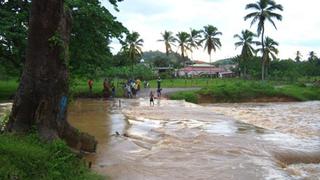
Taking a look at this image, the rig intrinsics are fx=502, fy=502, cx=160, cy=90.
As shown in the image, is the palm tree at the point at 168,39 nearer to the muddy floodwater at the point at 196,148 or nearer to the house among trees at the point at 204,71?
the house among trees at the point at 204,71

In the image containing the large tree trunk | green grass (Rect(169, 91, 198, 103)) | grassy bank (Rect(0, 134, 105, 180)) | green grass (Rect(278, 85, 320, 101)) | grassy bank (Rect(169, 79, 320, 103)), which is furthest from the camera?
green grass (Rect(278, 85, 320, 101))

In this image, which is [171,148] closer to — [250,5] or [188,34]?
[250,5]

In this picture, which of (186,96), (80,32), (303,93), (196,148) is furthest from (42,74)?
(303,93)

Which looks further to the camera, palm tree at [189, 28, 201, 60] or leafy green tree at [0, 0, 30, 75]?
palm tree at [189, 28, 201, 60]

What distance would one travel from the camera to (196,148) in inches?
635

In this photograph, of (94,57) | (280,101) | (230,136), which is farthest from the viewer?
(280,101)

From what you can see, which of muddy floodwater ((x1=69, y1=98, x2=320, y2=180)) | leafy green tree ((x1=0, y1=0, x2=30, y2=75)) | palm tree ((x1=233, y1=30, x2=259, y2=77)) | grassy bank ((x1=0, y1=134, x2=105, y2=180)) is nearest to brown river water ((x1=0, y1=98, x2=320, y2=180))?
muddy floodwater ((x1=69, y1=98, x2=320, y2=180))

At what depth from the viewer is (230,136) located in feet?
63.5

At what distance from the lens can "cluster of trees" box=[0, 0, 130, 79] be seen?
81.0ft

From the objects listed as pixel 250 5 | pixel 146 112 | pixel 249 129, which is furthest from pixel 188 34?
pixel 249 129

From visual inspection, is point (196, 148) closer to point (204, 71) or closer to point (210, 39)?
point (210, 39)

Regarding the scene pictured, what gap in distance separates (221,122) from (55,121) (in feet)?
47.0

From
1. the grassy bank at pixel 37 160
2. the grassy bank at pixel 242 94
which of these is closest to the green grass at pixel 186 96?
the grassy bank at pixel 242 94

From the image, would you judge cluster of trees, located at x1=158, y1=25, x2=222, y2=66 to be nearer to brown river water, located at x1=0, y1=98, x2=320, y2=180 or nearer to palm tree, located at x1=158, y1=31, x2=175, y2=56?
palm tree, located at x1=158, y1=31, x2=175, y2=56
